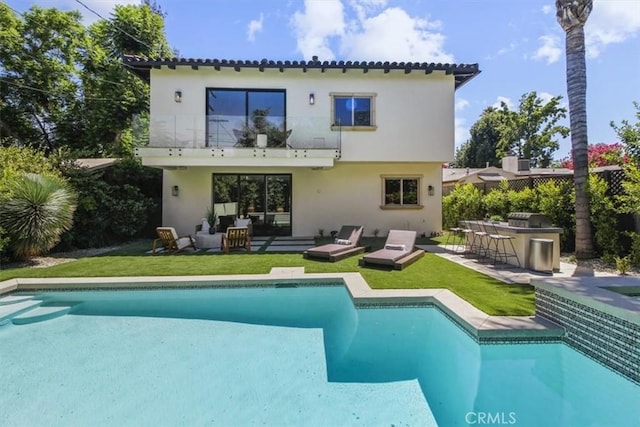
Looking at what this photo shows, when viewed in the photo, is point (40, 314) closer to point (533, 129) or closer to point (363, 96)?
point (363, 96)

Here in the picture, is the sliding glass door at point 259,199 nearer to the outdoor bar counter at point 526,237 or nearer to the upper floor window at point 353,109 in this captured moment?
the upper floor window at point 353,109

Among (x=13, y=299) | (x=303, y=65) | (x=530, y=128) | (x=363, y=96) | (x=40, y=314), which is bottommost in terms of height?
(x=40, y=314)

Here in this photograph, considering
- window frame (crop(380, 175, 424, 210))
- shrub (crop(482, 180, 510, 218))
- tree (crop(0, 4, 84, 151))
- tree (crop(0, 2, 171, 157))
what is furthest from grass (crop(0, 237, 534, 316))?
tree (crop(0, 4, 84, 151))

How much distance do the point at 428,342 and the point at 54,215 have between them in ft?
35.0

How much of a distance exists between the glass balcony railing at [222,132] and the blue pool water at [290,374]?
7.86 meters

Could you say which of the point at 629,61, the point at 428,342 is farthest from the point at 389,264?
the point at 629,61

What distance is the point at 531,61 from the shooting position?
62.5 feet

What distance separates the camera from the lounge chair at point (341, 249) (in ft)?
33.0

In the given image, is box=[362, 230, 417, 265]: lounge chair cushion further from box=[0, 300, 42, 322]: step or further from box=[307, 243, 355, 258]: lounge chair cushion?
box=[0, 300, 42, 322]: step

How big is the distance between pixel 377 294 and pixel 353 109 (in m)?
9.85

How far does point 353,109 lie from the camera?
47.5ft

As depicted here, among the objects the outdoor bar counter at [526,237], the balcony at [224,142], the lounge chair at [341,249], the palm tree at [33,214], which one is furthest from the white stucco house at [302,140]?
the outdoor bar counter at [526,237]

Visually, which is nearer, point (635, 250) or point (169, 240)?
point (635, 250)

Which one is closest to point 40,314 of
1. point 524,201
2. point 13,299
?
point 13,299
